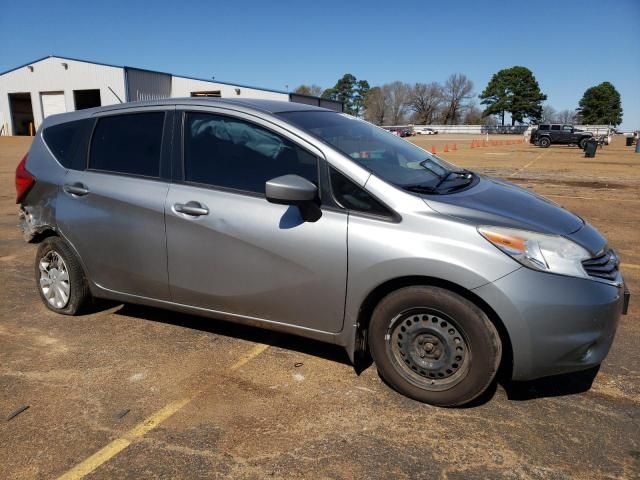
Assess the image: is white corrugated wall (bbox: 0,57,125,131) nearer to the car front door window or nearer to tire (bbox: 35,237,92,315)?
tire (bbox: 35,237,92,315)

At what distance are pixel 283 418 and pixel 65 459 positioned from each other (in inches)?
43.3

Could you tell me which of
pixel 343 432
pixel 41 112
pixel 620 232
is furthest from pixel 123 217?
pixel 41 112

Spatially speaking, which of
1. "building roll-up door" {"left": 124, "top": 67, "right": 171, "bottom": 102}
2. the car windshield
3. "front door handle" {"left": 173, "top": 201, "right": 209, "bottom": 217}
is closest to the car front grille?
the car windshield

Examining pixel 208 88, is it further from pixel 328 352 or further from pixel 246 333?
pixel 328 352

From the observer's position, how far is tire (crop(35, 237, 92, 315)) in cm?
412

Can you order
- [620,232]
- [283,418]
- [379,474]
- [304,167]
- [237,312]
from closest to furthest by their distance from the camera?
[379,474] → [283,418] → [304,167] → [237,312] → [620,232]

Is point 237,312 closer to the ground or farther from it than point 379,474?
farther from it

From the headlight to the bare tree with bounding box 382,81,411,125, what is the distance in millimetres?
127519

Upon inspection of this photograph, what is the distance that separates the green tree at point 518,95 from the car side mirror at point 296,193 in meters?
119

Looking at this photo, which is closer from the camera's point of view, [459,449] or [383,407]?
[459,449]

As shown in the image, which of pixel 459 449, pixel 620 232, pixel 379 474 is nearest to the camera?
pixel 379 474

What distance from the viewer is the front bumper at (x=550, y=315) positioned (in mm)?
2619

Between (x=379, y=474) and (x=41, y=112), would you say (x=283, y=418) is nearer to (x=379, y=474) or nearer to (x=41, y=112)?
(x=379, y=474)

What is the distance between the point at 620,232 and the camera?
764cm
